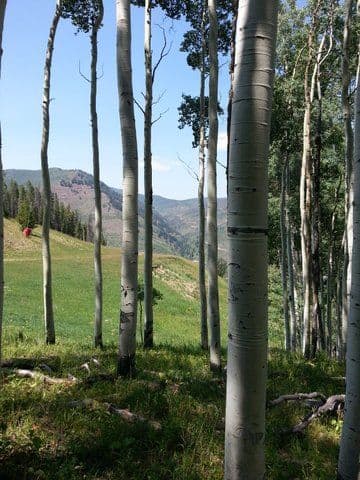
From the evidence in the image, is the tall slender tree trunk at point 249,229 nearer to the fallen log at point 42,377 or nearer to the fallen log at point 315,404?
the fallen log at point 315,404

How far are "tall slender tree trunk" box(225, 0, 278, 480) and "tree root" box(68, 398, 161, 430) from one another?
2.43m

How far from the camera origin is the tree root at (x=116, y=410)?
4336mm

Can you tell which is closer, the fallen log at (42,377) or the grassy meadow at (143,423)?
the grassy meadow at (143,423)

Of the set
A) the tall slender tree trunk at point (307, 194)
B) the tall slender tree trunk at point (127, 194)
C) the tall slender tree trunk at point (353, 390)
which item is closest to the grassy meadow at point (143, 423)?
the tall slender tree trunk at point (127, 194)

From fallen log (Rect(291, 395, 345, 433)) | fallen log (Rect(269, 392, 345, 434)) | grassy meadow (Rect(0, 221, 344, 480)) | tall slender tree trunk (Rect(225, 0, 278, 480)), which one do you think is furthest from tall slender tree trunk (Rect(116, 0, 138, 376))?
tall slender tree trunk (Rect(225, 0, 278, 480))

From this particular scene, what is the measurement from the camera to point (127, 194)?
622cm

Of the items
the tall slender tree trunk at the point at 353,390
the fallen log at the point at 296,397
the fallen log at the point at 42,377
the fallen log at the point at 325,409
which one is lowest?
the fallen log at the point at 296,397

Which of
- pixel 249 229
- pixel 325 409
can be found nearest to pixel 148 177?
pixel 325 409

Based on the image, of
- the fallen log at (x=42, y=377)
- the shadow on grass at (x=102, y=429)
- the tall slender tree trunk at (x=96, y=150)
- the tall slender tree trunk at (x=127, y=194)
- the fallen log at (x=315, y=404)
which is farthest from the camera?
the tall slender tree trunk at (x=96, y=150)

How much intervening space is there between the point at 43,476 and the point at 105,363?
4.16m

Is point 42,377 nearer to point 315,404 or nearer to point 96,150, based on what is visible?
point 315,404

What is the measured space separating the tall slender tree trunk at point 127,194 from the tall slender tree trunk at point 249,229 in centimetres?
416

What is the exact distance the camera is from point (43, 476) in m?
3.18

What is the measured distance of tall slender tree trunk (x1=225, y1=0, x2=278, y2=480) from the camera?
2.05 meters
